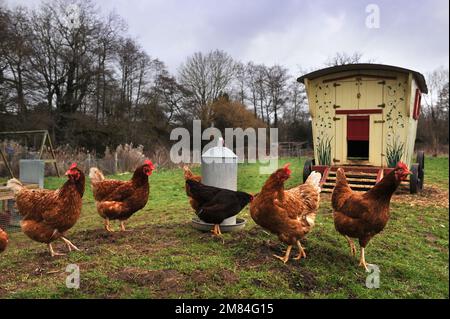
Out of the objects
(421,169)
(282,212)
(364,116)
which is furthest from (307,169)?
(282,212)

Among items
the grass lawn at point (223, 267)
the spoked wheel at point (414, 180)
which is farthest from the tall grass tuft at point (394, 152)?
the grass lawn at point (223, 267)

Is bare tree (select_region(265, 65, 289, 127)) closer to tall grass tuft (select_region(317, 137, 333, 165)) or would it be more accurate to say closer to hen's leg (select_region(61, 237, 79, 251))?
tall grass tuft (select_region(317, 137, 333, 165))

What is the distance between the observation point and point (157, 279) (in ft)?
10.8

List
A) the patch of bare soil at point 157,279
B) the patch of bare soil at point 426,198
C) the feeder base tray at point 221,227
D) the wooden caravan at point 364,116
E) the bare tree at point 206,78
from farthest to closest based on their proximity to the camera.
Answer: the bare tree at point 206,78, the wooden caravan at point 364,116, the patch of bare soil at point 426,198, the feeder base tray at point 221,227, the patch of bare soil at point 157,279

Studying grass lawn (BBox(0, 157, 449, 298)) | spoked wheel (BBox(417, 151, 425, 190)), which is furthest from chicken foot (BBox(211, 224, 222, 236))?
spoked wheel (BBox(417, 151, 425, 190))

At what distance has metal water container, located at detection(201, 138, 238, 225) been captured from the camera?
5.34m

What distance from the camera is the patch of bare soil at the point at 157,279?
3.12m

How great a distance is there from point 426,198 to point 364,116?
105 inches

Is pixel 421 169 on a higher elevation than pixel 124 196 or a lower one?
higher

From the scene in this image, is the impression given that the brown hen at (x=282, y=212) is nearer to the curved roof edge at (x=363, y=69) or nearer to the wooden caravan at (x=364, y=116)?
the wooden caravan at (x=364, y=116)

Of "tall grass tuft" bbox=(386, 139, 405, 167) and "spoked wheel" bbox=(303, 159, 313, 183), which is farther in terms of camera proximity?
"spoked wheel" bbox=(303, 159, 313, 183)

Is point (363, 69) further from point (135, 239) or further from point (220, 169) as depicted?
point (135, 239)

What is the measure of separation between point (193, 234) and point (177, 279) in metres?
1.73
